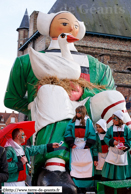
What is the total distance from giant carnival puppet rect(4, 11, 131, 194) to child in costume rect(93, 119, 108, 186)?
0.33 metres

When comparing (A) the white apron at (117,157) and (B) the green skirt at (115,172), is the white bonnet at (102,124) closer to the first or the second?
(A) the white apron at (117,157)

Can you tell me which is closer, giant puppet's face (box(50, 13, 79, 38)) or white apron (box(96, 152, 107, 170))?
white apron (box(96, 152, 107, 170))

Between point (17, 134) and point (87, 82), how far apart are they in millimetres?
1901

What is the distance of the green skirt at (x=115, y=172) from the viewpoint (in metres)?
3.71

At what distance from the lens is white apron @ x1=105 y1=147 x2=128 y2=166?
12.2 feet

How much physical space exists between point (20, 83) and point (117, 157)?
2.27 m

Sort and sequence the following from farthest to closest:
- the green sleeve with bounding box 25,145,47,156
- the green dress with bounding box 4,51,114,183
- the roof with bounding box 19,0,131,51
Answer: the roof with bounding box 19,0,131,51 → the green dress with bounding box 4,51,114,183 → the green sleeve with bounding box 25,145,47,156

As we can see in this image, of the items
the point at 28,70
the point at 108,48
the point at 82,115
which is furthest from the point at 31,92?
the point at 108,48

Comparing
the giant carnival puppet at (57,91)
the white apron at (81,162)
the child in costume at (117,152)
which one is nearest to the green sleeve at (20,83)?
the giant carnival puppet at (57,91)

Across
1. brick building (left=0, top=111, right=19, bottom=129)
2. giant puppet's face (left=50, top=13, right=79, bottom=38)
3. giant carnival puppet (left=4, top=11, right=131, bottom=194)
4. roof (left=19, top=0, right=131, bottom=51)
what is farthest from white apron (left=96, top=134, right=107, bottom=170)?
brick building (left=0, top=111, right=19, bottom=129)

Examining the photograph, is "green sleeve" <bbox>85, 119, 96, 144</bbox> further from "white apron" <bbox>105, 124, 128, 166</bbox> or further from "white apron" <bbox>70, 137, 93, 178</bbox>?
"white apron" <bbox>105, 124, 128, 166</bbox>

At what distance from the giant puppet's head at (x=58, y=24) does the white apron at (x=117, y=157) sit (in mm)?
2468

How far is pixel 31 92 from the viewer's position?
16.1ft

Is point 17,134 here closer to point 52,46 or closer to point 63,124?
point 63,124
